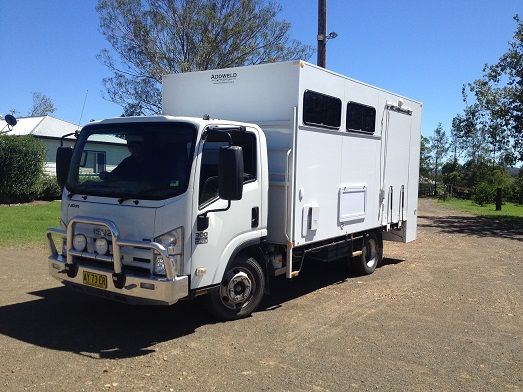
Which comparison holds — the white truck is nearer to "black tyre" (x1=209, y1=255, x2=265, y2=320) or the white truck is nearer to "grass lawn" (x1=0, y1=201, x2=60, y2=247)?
"black tyre" (x1=209, y1=255, x2=265, y2=320)

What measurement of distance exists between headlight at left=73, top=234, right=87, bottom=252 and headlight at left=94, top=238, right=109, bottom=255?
21cm

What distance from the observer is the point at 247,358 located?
497 cm

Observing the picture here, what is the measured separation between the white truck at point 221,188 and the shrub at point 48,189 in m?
15.7

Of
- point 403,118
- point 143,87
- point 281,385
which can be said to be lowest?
point 281,385

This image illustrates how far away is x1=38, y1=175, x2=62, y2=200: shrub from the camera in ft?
69.9

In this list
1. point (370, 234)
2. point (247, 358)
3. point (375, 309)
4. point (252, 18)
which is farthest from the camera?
point (252, 18)

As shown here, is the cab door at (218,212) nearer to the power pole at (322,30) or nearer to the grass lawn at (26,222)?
the grass lawn at (26,222)

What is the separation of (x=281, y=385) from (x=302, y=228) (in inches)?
102

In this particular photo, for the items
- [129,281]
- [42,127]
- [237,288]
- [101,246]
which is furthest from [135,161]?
[42,127]

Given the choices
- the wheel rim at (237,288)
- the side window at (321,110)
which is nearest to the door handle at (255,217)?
the wheel rim at (237,288)

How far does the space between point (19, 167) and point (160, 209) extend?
55.5 ft

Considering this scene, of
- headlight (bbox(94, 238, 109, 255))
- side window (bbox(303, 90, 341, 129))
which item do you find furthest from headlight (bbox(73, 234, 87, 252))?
side window (bbox(303, 90, 341, 129))

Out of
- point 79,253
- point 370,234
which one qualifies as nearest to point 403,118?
point 370,234

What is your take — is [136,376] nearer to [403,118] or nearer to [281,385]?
[281,385]
